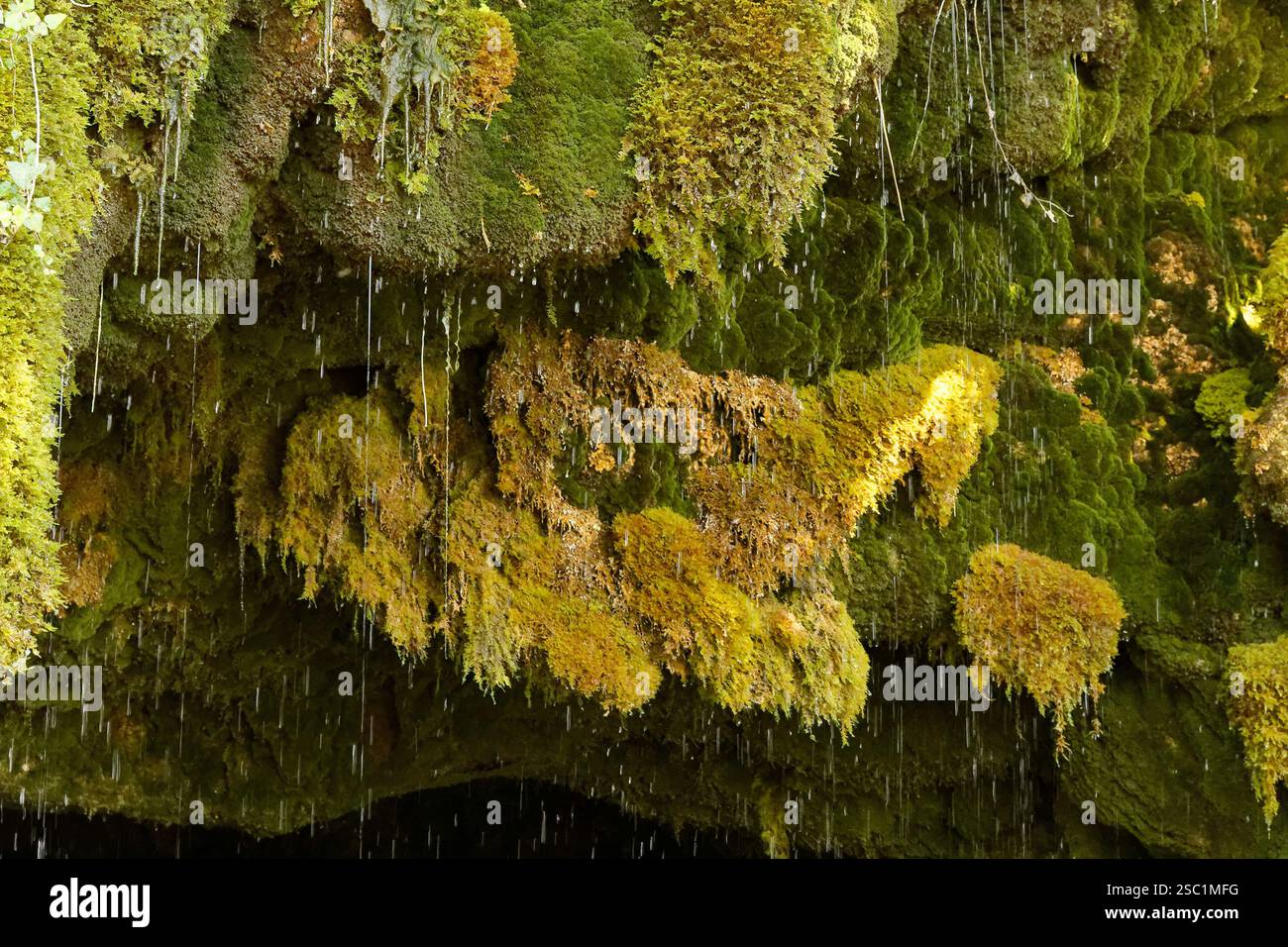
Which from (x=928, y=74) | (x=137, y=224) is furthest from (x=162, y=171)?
(x=928, y=74)

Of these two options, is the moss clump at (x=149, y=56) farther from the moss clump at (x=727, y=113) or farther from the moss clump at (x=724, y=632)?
the moss clump at (x=724, y=632)

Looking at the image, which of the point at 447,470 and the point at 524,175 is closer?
the point at 524,175

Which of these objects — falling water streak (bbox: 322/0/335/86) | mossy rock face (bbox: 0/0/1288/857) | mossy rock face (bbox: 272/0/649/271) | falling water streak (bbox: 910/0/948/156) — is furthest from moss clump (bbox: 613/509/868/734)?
falling water streak (bbox: 322/0/335/86)

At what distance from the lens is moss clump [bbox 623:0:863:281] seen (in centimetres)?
554

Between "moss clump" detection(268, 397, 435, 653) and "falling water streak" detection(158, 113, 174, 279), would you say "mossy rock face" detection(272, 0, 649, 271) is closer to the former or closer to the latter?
"falling water streak" detection(158, 113, 174, 279)

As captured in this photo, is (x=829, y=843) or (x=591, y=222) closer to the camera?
(x=591, y=222)

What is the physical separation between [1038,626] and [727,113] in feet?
13.2

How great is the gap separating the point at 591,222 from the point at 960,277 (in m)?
3.72

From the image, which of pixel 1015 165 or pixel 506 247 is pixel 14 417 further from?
pixel 1015 165

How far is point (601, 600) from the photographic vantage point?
6590 millimetres

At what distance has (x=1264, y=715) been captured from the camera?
7.59m

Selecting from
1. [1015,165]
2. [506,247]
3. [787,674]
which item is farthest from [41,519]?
[1015,165]

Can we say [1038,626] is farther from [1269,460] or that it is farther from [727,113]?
[727,113]

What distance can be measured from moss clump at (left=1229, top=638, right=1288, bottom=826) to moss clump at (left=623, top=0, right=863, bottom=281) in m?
4.62
